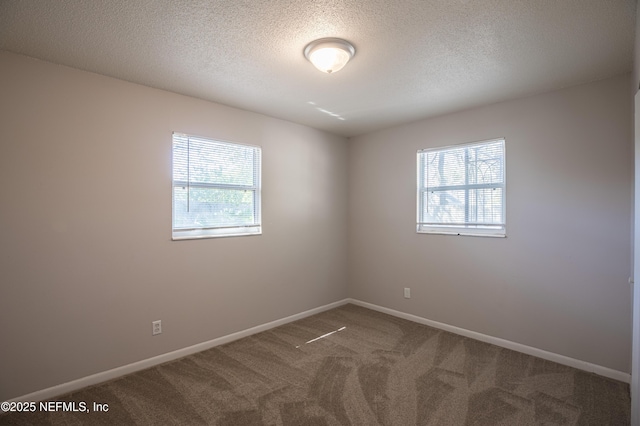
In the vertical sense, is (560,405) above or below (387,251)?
below

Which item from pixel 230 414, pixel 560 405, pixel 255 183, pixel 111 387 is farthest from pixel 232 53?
pixel 560 405

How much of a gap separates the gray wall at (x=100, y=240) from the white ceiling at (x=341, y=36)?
0.29 metres

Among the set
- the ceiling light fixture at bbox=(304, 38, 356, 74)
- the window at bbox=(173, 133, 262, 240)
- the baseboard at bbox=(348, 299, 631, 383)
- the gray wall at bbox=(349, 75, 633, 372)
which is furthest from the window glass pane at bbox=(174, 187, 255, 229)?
the baseboard at bbox=(348, 299, 631, 383)

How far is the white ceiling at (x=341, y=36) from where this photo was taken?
175cm

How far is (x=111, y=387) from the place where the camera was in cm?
246

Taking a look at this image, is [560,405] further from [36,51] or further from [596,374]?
[36,51]

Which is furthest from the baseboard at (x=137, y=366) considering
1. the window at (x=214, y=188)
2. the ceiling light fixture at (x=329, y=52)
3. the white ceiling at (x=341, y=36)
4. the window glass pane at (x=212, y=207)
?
the ceiling light fixture at (x=329, y=52)

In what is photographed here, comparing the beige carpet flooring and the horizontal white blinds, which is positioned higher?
the horizontal white blinds

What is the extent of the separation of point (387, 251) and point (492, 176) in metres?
1.58

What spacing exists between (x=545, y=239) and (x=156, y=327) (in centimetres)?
370

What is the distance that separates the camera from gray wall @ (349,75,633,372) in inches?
102

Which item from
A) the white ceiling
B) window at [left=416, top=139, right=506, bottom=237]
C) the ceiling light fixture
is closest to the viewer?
the white ceiling

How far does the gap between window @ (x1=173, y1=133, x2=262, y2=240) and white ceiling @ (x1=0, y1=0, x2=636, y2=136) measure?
0.56 m

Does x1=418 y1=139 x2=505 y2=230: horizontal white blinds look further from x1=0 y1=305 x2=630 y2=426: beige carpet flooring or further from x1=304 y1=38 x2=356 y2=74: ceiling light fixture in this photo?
x1=304 y1=38 x2=356 y2=74: ceiling light fixture
